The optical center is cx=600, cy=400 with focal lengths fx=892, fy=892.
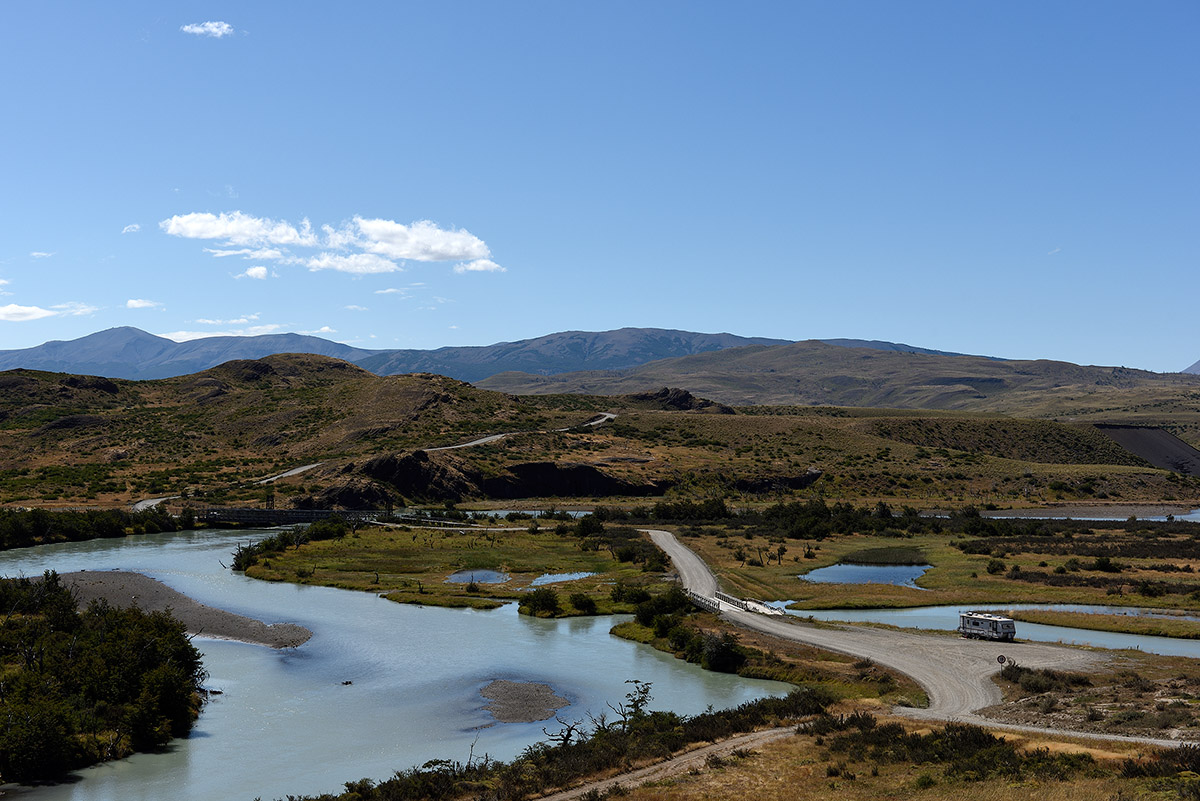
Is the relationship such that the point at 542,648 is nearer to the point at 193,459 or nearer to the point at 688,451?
the point at 688,451

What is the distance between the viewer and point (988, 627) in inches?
2019

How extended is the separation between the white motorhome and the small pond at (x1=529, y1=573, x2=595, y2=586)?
108 ft

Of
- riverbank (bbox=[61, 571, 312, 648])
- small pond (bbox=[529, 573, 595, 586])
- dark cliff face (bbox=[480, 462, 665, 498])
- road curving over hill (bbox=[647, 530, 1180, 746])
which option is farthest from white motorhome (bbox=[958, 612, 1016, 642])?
dark cliff face (bbox=[480, 462, 665, 498])

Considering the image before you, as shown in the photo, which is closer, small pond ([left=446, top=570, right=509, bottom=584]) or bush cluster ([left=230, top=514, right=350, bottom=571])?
small pond ([left=446, top=570, right=509, bottom=584])

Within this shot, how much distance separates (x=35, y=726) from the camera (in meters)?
33.5

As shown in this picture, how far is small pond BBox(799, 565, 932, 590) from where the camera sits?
73438 mm

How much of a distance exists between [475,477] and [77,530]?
54200 mm

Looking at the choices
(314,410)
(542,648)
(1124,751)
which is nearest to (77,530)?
(542,648)

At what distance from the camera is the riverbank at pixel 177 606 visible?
2207 inches

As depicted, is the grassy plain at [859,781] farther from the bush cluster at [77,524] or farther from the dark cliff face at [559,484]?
the dark cliff face at [559,484]

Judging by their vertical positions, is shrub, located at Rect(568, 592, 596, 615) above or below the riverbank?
above

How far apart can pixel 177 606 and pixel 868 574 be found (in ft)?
181

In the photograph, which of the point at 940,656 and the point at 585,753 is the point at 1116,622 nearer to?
the point at 940,656

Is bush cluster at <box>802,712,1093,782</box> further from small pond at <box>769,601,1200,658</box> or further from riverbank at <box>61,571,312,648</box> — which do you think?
riverbank at <box>61,571,312,648</box>
